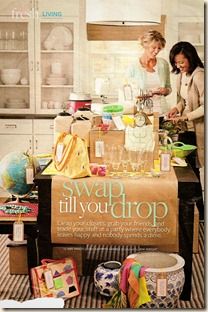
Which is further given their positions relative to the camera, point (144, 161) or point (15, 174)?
point (15, 174)

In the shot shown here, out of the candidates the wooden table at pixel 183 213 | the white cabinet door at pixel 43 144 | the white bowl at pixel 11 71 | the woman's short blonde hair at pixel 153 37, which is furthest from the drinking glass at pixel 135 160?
the white bowl at pixel 11 71

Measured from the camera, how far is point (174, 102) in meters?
2.81

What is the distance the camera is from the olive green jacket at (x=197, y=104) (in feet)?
9.14

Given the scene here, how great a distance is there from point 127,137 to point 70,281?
0.61 metres

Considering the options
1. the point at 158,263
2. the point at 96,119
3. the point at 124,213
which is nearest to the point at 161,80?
the point at 96,119

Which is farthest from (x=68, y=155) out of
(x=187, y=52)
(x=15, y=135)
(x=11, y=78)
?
(x=187, y=52)

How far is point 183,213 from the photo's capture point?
2.82 m

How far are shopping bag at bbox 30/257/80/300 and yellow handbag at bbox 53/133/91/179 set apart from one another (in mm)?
362

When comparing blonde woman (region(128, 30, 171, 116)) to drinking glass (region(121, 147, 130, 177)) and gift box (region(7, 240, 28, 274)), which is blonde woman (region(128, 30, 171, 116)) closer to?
drinking glass (region(121, 147, 130, 177))

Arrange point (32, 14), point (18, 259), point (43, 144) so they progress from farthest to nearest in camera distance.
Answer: point (18, 259)
point (43, 144)
point (32, 14)

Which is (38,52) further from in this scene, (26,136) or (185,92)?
(185,92)

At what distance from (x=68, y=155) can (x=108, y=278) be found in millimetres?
500

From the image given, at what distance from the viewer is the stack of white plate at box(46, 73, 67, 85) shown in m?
2.78

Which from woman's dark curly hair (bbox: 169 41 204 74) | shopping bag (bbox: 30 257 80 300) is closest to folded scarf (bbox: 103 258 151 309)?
shopping bag (bbox: 30 257 80 300)
